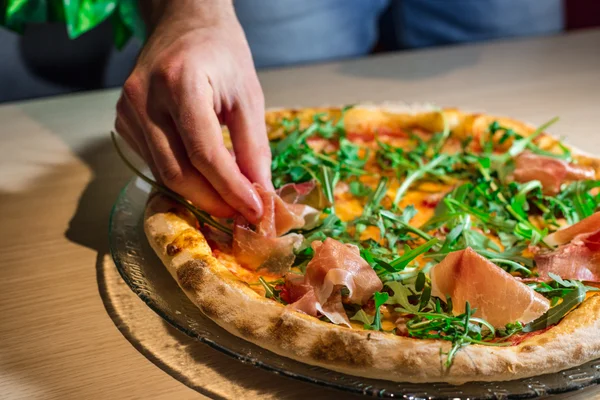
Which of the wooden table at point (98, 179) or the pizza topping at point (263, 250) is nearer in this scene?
the wooden table at point (98, 179)

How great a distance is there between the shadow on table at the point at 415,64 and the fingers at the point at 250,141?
3.50 feet

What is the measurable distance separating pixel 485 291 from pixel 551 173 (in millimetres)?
491

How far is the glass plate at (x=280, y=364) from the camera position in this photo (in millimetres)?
828

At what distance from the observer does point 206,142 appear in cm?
110

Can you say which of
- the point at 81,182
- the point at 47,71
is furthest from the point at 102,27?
the point at 81,182

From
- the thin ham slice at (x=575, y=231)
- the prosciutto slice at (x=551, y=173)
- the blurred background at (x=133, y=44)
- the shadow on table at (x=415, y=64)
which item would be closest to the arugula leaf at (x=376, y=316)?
the thin ham slice at (x=575, y=231)

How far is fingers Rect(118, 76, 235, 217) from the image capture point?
1.14 meters

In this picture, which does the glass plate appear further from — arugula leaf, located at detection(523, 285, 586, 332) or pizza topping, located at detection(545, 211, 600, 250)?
pizza topping, located at detection(545, 211, 600, 250)

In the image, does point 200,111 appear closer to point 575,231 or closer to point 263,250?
point 263,250

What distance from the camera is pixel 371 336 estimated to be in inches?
34.3

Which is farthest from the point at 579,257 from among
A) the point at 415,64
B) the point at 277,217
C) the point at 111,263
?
the point at 415,64

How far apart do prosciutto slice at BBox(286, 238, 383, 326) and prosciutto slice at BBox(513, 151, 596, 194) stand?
0.51 meters

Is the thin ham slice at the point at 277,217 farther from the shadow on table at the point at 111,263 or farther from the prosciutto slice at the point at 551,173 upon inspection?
the prosciutto slice at the point at 551,173

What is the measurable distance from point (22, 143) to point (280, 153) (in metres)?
0.71
